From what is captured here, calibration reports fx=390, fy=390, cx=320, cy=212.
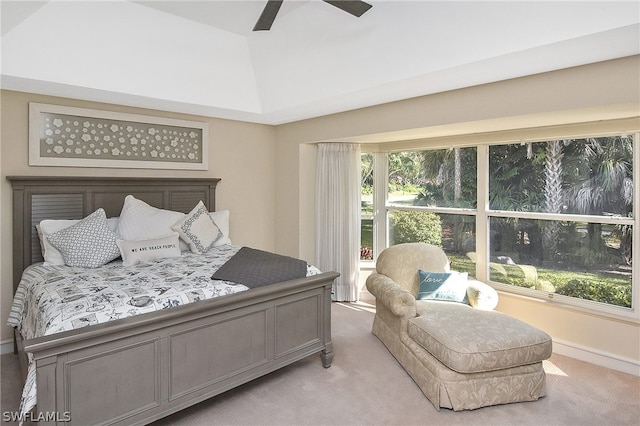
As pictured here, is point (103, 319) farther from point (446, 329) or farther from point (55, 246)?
point (446, 329)

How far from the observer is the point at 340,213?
15.8ft

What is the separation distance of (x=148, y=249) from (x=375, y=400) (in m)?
2.18

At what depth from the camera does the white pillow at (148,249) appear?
10.5 feet

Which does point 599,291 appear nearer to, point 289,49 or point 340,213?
point 340,213

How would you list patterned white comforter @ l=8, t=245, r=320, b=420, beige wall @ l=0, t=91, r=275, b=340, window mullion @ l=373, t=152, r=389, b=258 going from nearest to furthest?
1. patterned white comforter @ l=8, t=245, r=320, b=420
2. beige wall @ l=0, t=91, r=275, b=340
3. window mullion @ l=373, t=152, r=389, b=258

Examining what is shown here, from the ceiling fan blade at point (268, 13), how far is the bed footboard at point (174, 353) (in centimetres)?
174

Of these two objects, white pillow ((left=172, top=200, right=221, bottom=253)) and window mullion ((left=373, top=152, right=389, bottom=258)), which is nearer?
white pillow ((left=172, top=200, right=221, bottom=253))

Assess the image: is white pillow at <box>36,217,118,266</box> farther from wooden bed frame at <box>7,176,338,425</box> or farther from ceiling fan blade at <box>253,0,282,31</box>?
ceiling fan blade at <box>253,0,282,31</box>

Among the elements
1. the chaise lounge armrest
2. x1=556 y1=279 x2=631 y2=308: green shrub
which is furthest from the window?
the chaise lounge armrest

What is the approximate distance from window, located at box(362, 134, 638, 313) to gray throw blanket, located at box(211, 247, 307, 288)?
2.04 metres

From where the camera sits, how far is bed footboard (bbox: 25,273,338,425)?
1.89 meters

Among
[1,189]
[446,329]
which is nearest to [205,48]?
[1,189]

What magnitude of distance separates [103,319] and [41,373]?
342 millimetres

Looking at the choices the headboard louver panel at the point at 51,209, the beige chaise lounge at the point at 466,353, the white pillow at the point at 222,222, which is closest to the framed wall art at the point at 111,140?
the headboard louver panel at the point at 51,209
